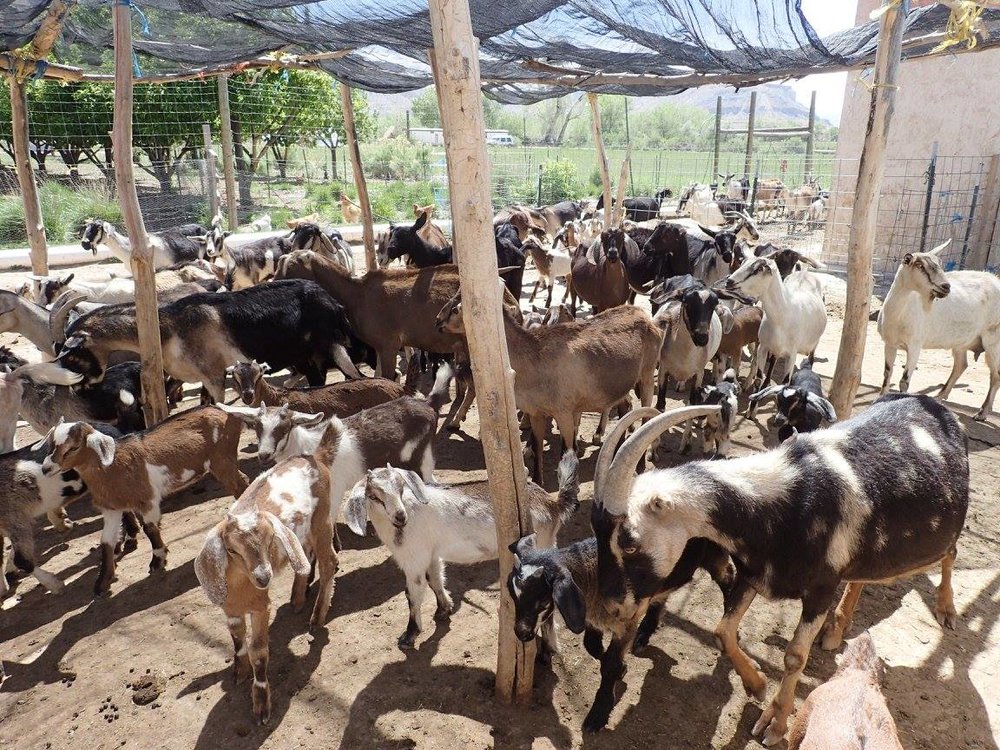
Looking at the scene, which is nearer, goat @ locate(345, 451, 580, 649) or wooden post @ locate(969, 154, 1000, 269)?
goat @ locate(345, 451, 580, 649)

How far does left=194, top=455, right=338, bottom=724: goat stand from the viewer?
3.43 m

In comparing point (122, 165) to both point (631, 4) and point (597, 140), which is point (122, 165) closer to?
point (631, 4)

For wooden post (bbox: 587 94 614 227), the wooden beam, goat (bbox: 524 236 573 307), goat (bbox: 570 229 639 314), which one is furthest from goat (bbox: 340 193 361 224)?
goat (bbox: 570 229 639 314)

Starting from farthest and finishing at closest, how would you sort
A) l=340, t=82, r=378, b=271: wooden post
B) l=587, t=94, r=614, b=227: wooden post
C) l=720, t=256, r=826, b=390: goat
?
l=587, t=94, r=614, b=227: wooden post, l=340, t=82, r=378, b=271: wooden post, l=720, t=256, r=826, b=390: goat

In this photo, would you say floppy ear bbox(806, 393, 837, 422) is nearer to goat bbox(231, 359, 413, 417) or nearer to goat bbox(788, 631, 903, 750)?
goat bbox(788, 631, 903, 750)

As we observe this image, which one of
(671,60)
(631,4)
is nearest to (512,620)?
(631,4)

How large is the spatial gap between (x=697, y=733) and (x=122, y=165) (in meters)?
5.33

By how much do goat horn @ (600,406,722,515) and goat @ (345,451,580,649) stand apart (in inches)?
29.3

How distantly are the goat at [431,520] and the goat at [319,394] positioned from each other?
1575mm

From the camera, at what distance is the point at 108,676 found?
3846mm

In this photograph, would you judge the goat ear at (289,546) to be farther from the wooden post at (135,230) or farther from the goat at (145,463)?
the wooden post at (135,230)

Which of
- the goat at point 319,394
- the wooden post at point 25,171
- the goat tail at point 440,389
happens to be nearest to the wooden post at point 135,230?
the goat at point 319,394

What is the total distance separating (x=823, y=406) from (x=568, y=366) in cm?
197

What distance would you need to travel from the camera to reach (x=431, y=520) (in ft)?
13.2
